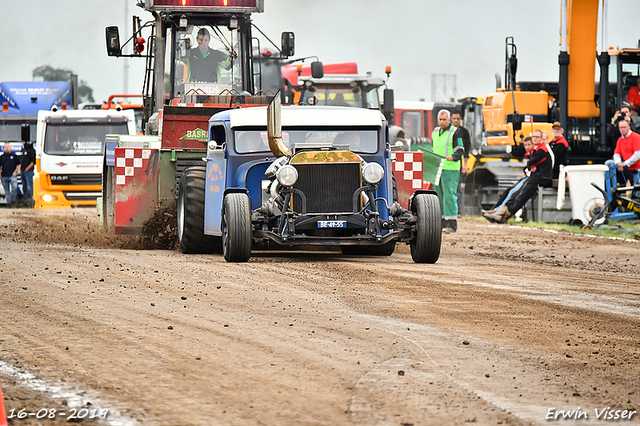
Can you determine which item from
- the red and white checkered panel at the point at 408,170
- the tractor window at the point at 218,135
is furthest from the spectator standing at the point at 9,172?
the red and white checkered panel at the point at 408,170

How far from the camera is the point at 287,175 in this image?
932 cm

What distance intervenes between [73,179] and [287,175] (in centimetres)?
1358

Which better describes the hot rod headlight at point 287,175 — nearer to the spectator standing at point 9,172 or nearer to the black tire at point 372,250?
the black tire at point 372,250

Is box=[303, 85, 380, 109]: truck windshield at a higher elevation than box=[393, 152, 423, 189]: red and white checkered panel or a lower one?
higher

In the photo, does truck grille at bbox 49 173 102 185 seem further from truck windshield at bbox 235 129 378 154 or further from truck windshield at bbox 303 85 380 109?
truck windshield at bbox 235 129 378 154

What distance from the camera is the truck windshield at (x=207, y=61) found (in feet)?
42.4

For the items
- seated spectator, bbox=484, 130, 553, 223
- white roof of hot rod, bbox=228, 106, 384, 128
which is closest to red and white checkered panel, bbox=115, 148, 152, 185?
white roof of hot rod, bbox=228, 106, 384, 128

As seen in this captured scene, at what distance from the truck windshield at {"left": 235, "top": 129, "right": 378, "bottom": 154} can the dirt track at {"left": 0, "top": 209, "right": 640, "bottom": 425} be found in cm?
128

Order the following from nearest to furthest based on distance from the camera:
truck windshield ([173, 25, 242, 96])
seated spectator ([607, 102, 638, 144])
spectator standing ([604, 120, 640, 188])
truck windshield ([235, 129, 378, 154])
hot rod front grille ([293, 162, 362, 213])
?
hot rod front grille ([293, 162, 362, 213])
truck windshield ([235, 129, 378, 154])
truck windshield ([173, 25, 242, 96])
spectator standing ([604, 120, 640, 188])
seated spectator ([607, 102, 638, 144])

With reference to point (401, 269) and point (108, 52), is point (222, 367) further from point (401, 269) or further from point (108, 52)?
point (108, 52)

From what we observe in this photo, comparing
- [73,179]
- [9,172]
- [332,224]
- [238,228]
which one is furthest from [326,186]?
[9,172]

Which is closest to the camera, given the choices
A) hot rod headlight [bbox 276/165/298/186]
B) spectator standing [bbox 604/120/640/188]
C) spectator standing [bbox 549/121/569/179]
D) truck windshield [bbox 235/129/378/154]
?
hot rod headlight [bbox 276/165/298/186]

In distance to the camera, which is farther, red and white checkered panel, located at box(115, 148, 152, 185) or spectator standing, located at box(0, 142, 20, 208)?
spectator standing, located at box(0, 142, 20, 208)

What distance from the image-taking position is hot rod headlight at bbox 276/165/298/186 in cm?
930
